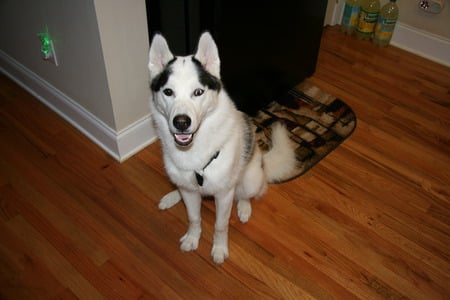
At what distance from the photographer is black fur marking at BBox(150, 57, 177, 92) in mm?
1484

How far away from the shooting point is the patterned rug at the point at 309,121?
255 centimetres

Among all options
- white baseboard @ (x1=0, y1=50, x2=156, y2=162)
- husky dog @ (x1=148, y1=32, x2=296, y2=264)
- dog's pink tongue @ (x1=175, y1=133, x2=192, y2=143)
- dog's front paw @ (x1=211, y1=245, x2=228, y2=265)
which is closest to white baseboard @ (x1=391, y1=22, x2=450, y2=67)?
husky dog @ (x1=148, y1=32, x2=296, y2=264)

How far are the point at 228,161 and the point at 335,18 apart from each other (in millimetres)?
2904

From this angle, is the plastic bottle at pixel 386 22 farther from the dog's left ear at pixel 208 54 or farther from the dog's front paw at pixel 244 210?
the dog's left ear at pixel 208 54

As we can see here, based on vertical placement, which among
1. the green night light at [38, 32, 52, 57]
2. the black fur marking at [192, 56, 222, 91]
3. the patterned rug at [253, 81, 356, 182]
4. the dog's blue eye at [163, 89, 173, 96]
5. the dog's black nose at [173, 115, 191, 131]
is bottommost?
the patterned rug at [253, 81, 356, 182]

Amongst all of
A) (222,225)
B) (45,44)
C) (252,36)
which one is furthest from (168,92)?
(45,44)

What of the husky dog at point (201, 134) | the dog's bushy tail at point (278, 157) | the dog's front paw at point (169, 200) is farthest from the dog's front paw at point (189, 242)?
the dog's bushy tail at point (278, 157)

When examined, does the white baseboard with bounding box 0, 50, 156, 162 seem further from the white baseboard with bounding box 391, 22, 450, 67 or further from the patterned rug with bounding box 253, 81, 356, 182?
the white baseboard with bounding box 391, 22, 450, 67

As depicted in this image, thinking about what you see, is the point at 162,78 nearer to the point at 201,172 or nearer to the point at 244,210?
the point at 201,172

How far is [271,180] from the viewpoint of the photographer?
2283 mm

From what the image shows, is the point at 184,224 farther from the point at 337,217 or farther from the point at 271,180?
the point at 337,217

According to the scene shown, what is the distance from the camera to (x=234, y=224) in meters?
2.12

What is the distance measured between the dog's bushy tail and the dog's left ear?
773mm

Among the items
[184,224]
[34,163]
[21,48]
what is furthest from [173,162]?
[21,48]
